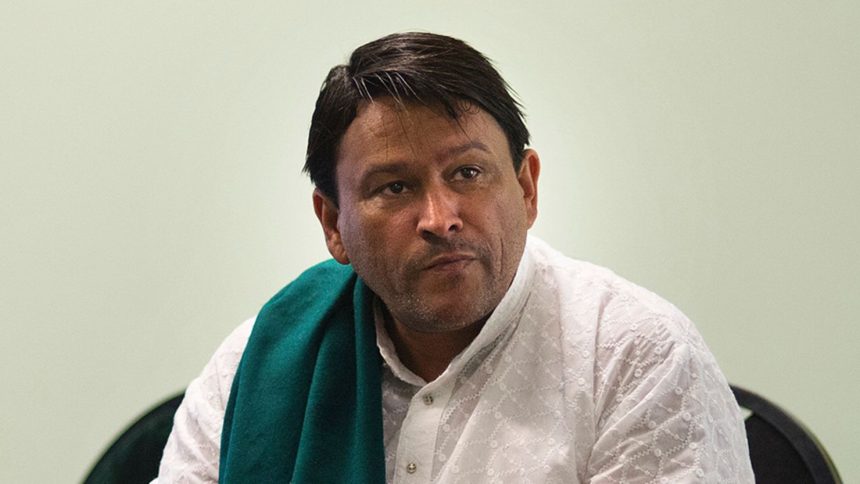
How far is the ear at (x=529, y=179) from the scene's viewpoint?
1.38 metres

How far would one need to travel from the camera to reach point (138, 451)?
171 cm

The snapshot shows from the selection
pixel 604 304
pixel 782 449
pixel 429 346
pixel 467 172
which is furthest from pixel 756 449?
pixel 467 172

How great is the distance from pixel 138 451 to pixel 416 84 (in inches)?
31.7

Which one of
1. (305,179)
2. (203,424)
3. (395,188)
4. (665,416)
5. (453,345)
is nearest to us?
(665,416)

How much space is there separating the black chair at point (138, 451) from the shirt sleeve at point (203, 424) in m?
0.17

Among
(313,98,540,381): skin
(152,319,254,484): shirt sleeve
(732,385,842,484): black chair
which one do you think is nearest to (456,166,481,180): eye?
(313,98,540,381): skin

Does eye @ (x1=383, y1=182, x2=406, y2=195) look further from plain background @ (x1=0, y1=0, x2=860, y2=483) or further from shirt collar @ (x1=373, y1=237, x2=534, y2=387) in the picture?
plain background @ (x1=0, y1=0, x2=860, y2=483)

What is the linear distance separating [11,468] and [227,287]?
23.5 inches

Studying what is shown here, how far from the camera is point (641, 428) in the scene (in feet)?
3.92

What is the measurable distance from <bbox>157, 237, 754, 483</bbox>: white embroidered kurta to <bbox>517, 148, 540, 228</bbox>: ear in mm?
61

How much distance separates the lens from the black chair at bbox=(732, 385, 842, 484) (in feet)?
4.91

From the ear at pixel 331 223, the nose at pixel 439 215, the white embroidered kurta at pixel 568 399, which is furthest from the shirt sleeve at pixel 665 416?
the ear at pixel 331 223

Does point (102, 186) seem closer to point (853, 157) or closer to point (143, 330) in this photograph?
point (143, 330)

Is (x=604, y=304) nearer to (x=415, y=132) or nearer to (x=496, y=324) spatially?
(x=496, y=324)
